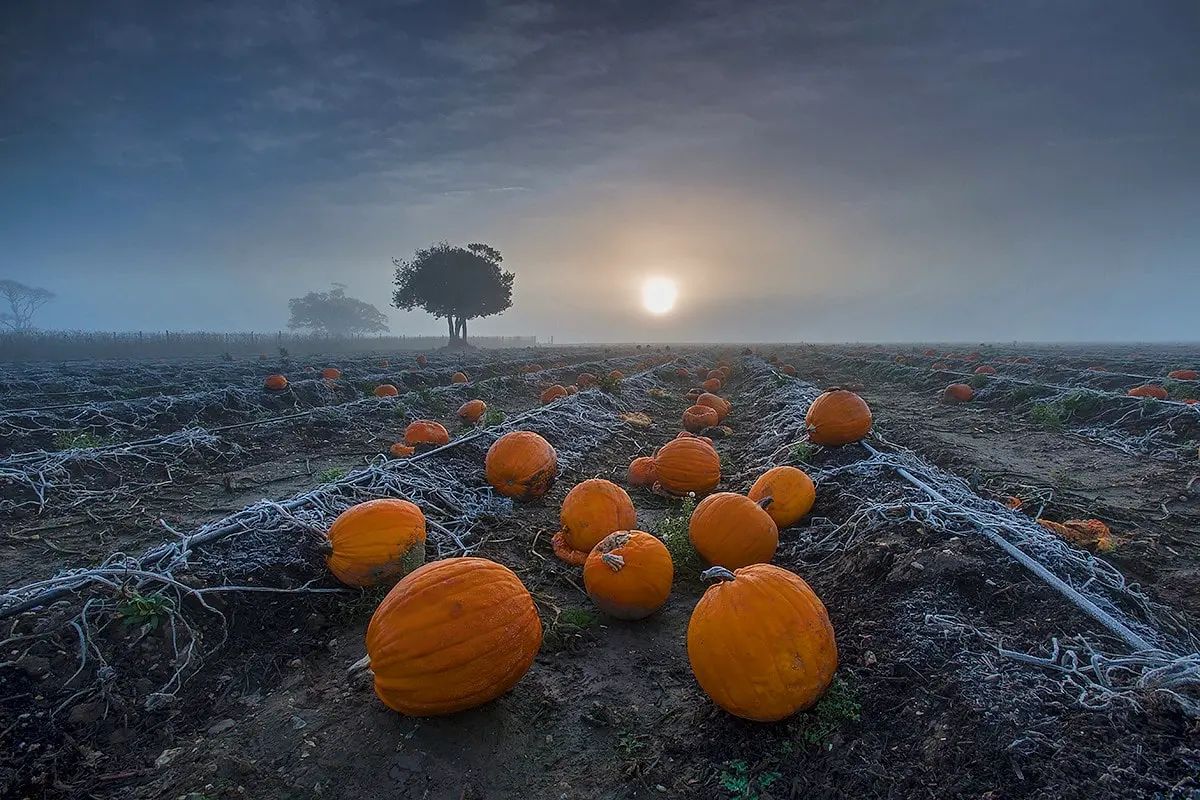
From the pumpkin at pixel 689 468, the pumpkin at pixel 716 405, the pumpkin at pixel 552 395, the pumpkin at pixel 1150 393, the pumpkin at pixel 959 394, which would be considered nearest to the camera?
the pumpkin at pixel 689 468

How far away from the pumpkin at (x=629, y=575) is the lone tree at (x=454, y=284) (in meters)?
57.9

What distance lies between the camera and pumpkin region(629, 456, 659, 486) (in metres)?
7.13

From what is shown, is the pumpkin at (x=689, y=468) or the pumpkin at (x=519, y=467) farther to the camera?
the pumpkin at (x=689, y=468)

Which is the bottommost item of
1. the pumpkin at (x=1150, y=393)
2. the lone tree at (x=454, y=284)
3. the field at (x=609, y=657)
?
the field at (x=609, y=657)

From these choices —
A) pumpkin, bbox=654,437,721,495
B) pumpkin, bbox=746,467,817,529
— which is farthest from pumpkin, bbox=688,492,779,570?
pumpkin, bbox=654,437,721,495

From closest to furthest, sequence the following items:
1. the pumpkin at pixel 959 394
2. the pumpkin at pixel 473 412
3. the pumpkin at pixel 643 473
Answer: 1. the pumpkin at pixel 643 473
2. the pumpkin at pixel 473 412
3. the pumpkin at pixel 959 394

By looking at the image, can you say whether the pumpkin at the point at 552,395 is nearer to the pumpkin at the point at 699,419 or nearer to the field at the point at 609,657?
the pumpkin at the point at 699,419

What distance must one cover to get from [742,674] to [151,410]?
45.2ft

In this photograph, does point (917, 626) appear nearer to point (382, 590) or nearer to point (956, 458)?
point (382, 590)

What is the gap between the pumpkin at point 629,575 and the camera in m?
3.97

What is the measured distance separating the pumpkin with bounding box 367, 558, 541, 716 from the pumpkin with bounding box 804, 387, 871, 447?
534 cm

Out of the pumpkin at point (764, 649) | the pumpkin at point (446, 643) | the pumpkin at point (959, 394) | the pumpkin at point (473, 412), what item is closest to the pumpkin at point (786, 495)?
the pumpkin at point (764, 649)

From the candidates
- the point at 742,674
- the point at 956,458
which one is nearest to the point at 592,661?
the point at 742,674

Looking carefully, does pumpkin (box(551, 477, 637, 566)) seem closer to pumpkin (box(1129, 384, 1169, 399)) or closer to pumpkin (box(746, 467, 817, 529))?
pumpkin (box(746, 467, 817, 529))
